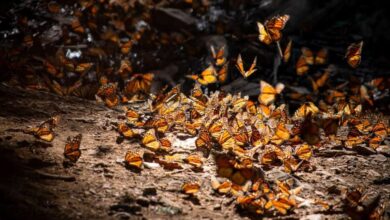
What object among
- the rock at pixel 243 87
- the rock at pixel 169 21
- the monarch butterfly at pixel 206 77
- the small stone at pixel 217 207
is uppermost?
the rock at pixel 169 21

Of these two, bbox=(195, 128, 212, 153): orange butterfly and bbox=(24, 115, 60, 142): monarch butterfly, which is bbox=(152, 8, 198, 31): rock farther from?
bbox=(24, 115, 60, 142): monarch butterfly

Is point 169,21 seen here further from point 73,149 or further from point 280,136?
point 73,149

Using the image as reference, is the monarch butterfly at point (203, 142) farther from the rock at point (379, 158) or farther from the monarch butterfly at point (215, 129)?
the rock at point (379, 158)

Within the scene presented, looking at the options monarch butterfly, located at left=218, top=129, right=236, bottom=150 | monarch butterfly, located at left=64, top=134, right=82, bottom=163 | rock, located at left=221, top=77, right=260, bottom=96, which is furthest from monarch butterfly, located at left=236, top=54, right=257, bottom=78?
monarch butterfly, located at left=64, top=134, right=82, bottom=163

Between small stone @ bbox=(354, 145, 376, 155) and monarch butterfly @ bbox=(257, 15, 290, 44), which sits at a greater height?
monarch butterfly @ bbox=(257, 15, 290, 44)

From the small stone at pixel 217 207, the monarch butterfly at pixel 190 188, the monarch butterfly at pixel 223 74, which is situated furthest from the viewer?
the monarch butterfly at pixel 223 74

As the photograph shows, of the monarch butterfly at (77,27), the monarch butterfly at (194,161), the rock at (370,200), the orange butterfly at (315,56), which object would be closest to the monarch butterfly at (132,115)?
the monarch butterfly at (194,161)
